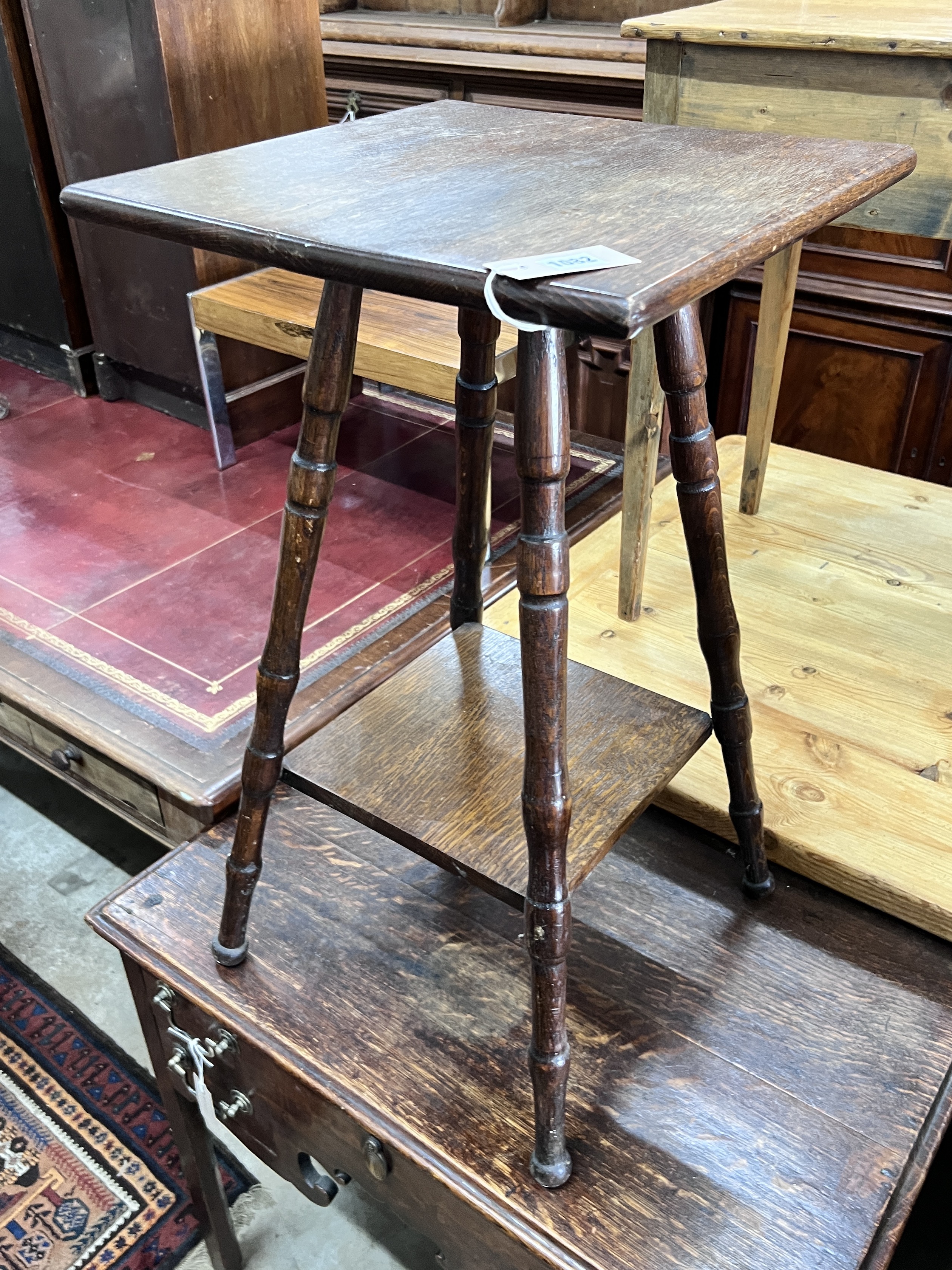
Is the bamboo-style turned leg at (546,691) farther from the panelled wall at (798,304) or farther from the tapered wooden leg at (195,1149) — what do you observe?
the panelled wall at (798,304)

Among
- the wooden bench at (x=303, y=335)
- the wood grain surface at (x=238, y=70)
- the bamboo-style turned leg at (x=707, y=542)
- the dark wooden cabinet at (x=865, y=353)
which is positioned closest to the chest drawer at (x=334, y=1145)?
the bamboo-style turned leg at (x=707, y=542)

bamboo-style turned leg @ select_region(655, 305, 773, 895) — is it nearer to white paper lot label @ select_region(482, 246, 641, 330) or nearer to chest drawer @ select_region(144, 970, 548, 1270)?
white paper lot label @ select_region(482, 246, 641, 330)

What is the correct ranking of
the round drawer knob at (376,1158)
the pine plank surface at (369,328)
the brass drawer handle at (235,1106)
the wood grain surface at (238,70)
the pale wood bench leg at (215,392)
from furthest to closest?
the pale wood bench leg at (215,392) → the wood grain surface at (238,70) → the pine plank surface at (369,328) → the brass drawer handle at (235,1106) → the round drawer knob at (376,1158)

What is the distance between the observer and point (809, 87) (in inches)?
43.6

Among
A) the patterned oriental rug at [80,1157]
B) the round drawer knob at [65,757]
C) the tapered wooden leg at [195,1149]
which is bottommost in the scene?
the patterned oriental rug at [80,1157]

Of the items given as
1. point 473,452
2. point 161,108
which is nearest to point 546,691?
point 473,452

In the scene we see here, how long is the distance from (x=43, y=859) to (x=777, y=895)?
1.24 metres

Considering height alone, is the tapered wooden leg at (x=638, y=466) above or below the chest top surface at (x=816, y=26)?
below

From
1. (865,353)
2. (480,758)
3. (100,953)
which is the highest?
(480,758)

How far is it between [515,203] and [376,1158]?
2.39 ft

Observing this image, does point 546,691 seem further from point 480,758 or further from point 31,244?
point 31,244

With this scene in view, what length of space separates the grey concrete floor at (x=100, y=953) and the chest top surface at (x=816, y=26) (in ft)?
4.32

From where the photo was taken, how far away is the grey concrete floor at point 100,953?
122cm

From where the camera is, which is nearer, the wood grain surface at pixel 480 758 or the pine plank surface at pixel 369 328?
the wood grain surface at pixel 480 758
